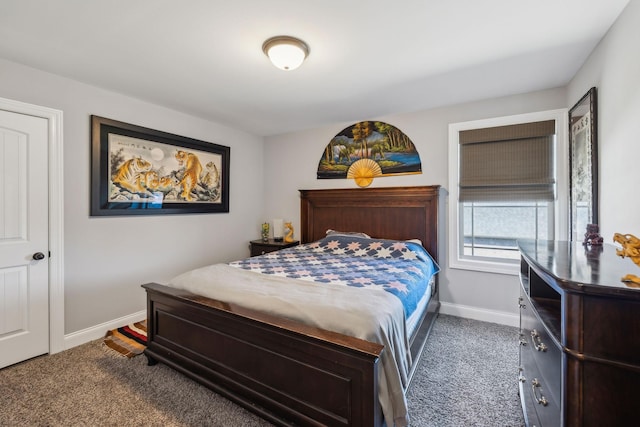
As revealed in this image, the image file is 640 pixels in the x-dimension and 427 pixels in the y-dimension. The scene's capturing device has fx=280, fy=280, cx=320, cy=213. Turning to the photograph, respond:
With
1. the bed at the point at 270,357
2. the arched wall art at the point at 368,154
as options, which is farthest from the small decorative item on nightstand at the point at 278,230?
the bed at the point at 270,357

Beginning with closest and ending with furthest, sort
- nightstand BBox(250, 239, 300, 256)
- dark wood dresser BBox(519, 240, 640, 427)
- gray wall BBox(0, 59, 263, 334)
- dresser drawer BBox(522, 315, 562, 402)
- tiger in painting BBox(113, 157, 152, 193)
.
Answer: dark wood dresser BBox(519, 240, 640, 427), dresser drawer BBox(522, 315, 562, 402), gray wall BBox(0, 59, 263, 334), tiger in painting BBox(113, 157, 152, 193), nightstand BBox(250, 239, 300, 256)

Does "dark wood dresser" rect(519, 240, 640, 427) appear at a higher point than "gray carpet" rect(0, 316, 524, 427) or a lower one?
higher

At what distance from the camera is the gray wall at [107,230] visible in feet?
8.27

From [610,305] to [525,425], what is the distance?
119 centimetres

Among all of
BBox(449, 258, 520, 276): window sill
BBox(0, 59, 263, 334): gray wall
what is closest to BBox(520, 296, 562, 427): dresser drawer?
BBox(449, 258, 520, 276): window sill

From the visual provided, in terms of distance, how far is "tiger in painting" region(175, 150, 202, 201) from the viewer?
3459mm

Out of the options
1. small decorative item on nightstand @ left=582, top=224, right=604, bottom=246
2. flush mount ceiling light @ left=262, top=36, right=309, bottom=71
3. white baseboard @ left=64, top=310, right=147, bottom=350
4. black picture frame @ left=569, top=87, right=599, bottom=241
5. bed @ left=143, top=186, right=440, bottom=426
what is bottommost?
white baseboard @ left=64, top=310, right=147, bottom=350

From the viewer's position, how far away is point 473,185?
3166 mm

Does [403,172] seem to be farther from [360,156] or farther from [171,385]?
[171,385]

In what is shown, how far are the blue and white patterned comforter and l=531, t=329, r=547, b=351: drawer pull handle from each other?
25.5 inches

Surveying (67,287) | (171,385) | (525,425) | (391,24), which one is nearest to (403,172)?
(391,24)

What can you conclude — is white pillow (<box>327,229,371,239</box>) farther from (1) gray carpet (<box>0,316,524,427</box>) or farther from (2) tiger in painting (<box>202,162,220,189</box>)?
(2) tiger in painting (<box>202,162,220,189</box>)

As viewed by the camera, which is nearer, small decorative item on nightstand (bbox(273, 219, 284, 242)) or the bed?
the bed

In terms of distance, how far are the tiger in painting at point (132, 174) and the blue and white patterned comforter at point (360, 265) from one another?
4.69 ft
